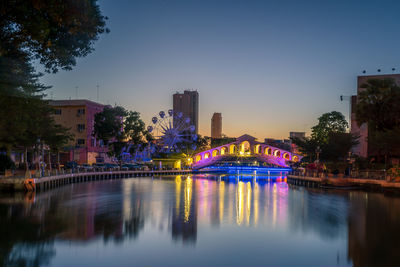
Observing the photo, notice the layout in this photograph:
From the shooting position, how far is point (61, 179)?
49594mm

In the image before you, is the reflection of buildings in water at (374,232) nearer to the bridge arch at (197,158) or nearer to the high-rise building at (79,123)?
the high-rise building at (79,123)

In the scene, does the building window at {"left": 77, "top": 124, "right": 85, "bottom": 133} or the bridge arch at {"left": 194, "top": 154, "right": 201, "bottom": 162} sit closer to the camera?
the building window at {"left": 77, "top": 124, "right": 85, "bottom": 133}

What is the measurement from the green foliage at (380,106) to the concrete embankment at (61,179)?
128ft

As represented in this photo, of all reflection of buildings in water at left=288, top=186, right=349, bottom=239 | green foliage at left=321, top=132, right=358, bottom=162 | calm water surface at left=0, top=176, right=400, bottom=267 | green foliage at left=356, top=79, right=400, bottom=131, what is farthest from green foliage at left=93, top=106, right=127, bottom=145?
green foliage at left=356, top=79, right=400, bottom=131

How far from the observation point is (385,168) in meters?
49.5

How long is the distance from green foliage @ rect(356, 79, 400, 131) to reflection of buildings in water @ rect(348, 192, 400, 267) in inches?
597

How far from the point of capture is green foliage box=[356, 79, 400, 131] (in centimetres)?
4922

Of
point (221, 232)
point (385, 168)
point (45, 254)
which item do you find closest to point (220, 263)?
point (221, 232)

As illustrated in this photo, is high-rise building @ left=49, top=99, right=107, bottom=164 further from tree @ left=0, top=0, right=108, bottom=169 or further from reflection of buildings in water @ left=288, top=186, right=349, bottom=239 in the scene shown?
tree @ left=0, top=0, right=108, bottom=169

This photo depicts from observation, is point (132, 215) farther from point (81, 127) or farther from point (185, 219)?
point (81, 127)

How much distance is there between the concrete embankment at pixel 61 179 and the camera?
37562mm

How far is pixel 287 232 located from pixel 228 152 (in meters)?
80.9

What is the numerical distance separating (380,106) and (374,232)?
1246 inches

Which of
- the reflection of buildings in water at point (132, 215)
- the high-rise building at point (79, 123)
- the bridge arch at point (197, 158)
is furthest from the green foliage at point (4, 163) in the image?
the bridge arch at point (197, 158)
